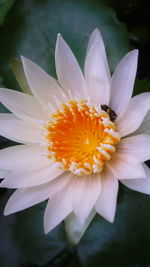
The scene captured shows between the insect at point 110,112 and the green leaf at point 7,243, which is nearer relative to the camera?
the insect at point 110,112

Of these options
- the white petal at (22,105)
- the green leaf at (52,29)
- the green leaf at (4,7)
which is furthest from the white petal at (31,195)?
the green leaf at (4,7)

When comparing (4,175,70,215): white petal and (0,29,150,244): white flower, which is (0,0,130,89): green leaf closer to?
(0,29,150,244): white flower

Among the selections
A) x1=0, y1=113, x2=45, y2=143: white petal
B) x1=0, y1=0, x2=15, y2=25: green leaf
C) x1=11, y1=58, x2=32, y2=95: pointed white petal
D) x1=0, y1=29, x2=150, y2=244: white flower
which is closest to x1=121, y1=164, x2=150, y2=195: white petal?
x1=0, y1=29, x2=150, y2=244: white flower

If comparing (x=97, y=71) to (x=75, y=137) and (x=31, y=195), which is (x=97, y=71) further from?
(x=31, y=195)

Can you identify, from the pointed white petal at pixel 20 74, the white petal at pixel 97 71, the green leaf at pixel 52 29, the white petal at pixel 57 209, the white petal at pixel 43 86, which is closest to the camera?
the white petal at pixel 57 209

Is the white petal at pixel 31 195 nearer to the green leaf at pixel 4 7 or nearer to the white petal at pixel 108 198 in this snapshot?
the white petal at pixel 108 198
